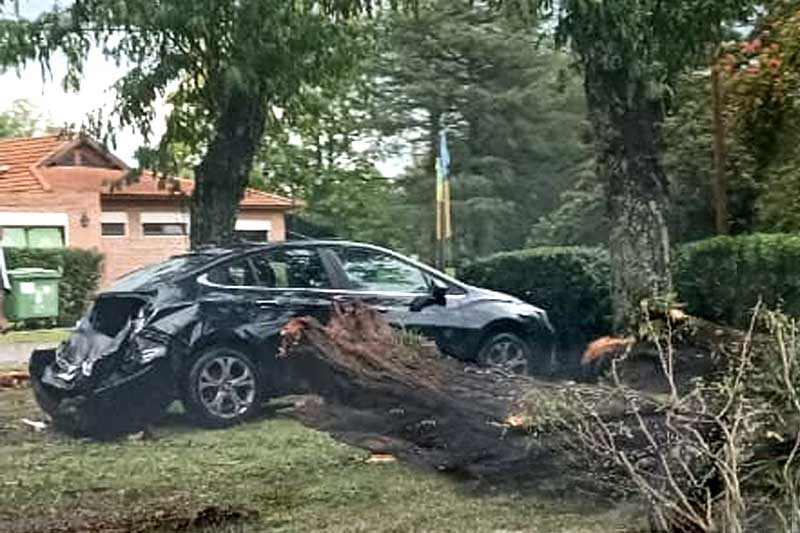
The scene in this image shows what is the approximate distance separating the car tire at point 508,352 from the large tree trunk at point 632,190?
800 millimetres

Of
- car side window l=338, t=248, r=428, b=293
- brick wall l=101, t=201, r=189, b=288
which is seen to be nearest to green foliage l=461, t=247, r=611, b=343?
car side window l=338, t=248, r=428, b=293

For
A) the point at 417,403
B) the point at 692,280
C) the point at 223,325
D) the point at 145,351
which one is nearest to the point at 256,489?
the point at 417,403

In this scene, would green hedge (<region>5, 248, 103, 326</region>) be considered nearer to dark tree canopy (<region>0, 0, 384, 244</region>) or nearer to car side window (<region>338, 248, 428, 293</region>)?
dark tree canopy (<region>0, 0, 384, 244</region>)

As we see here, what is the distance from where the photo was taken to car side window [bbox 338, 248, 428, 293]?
10.1 m

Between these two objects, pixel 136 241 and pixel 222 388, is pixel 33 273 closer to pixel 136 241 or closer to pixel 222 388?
pixel 136 241

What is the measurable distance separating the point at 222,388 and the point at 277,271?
39.9 inches

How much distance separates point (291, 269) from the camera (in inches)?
392

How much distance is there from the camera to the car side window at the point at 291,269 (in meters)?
9.81

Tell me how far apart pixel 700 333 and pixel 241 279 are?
4.07m

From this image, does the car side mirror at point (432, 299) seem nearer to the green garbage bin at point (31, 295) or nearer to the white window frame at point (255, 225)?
the white window frame at point (255, 225)

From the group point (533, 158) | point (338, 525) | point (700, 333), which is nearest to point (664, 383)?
point (700, 333)

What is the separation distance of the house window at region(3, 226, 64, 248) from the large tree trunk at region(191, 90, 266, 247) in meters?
11.3

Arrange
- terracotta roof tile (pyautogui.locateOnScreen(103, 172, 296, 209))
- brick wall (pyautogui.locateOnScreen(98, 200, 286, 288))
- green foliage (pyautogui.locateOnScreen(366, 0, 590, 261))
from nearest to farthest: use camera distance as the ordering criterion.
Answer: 1. terracotta roof tile (pyautogui.locateOnScreen(103, 172, 296, 209))
2. brick wall (pyautogui.locateOnScreen(98, 200, 286, 288))
3. green foliage (pyautogui.locateOnScreen(366, 0, 590, 261))

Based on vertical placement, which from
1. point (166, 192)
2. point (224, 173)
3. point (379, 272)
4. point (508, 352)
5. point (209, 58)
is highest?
point (209, 58)
